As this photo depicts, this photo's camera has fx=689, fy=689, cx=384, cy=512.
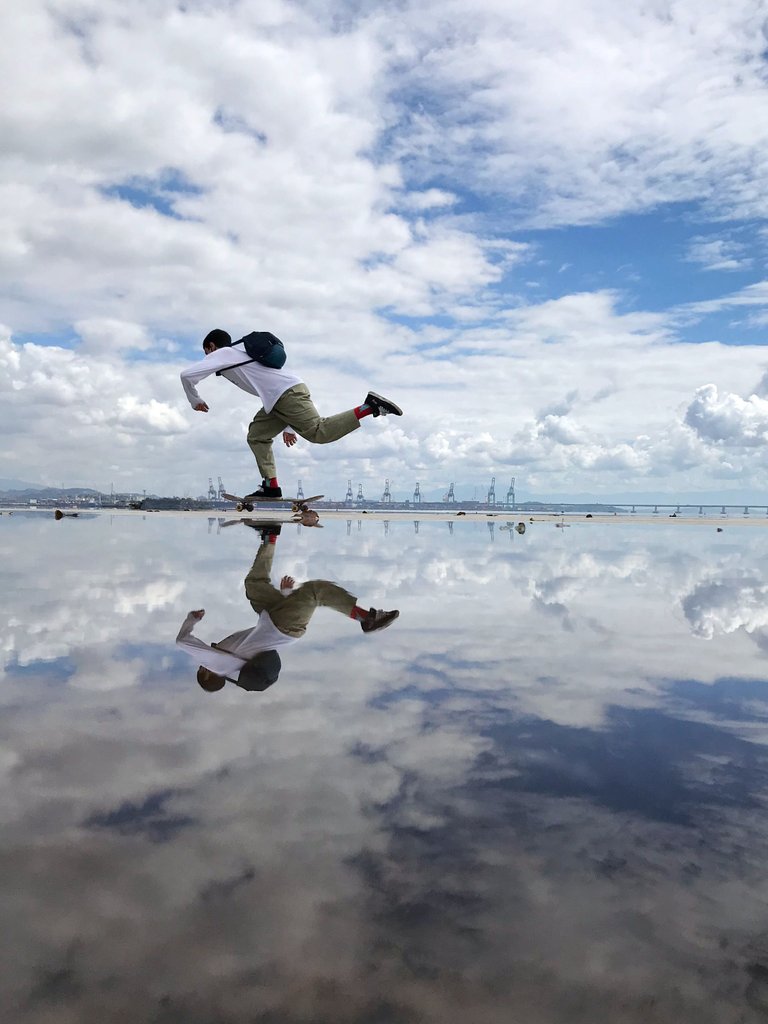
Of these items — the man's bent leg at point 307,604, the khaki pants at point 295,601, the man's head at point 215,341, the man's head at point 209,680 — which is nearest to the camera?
the man's head at point 209,680

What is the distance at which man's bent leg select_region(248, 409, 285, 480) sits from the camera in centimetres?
1319

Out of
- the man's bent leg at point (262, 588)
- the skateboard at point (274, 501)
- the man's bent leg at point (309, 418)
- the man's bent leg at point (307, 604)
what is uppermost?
the man's bent leg at point (309, 418)

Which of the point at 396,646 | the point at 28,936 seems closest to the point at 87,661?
the point at 396,646

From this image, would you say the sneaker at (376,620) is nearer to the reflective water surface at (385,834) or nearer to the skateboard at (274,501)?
the reflective water surface at (385,834)

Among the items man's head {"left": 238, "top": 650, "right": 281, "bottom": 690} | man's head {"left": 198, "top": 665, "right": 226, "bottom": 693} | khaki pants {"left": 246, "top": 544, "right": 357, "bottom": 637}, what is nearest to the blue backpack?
khaki pants {"left": 246, "top": 544, "right": 357, "bottom": 637}

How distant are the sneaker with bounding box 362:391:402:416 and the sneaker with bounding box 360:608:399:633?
5.55 meters

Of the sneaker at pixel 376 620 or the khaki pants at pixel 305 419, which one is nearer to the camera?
the sneaker at pixel 376 620

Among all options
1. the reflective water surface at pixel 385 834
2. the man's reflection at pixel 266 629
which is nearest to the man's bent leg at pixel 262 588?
the man's reflection at pixel 266 629

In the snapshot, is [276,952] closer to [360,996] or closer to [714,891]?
[360,996]

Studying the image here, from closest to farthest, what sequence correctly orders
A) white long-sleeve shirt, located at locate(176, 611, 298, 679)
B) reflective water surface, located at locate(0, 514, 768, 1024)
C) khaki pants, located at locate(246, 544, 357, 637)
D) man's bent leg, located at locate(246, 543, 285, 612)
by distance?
1. reflective water surface, located at locate(0, 514, 768, 1024)
2. white long-sleeve shirt, located at locate(176, 611, 298, 679)
3. khaki pants, located at locate(246, 544, 357, 637)
4. man's bent leg, located at locate(246, 543, 285, 612)

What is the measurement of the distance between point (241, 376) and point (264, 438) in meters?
1.55

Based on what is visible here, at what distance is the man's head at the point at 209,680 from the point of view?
13.5 ft

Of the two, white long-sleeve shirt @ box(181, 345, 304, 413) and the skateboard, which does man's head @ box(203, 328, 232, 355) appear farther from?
the skateboard

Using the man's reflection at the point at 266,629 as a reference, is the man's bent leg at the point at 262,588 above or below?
above
